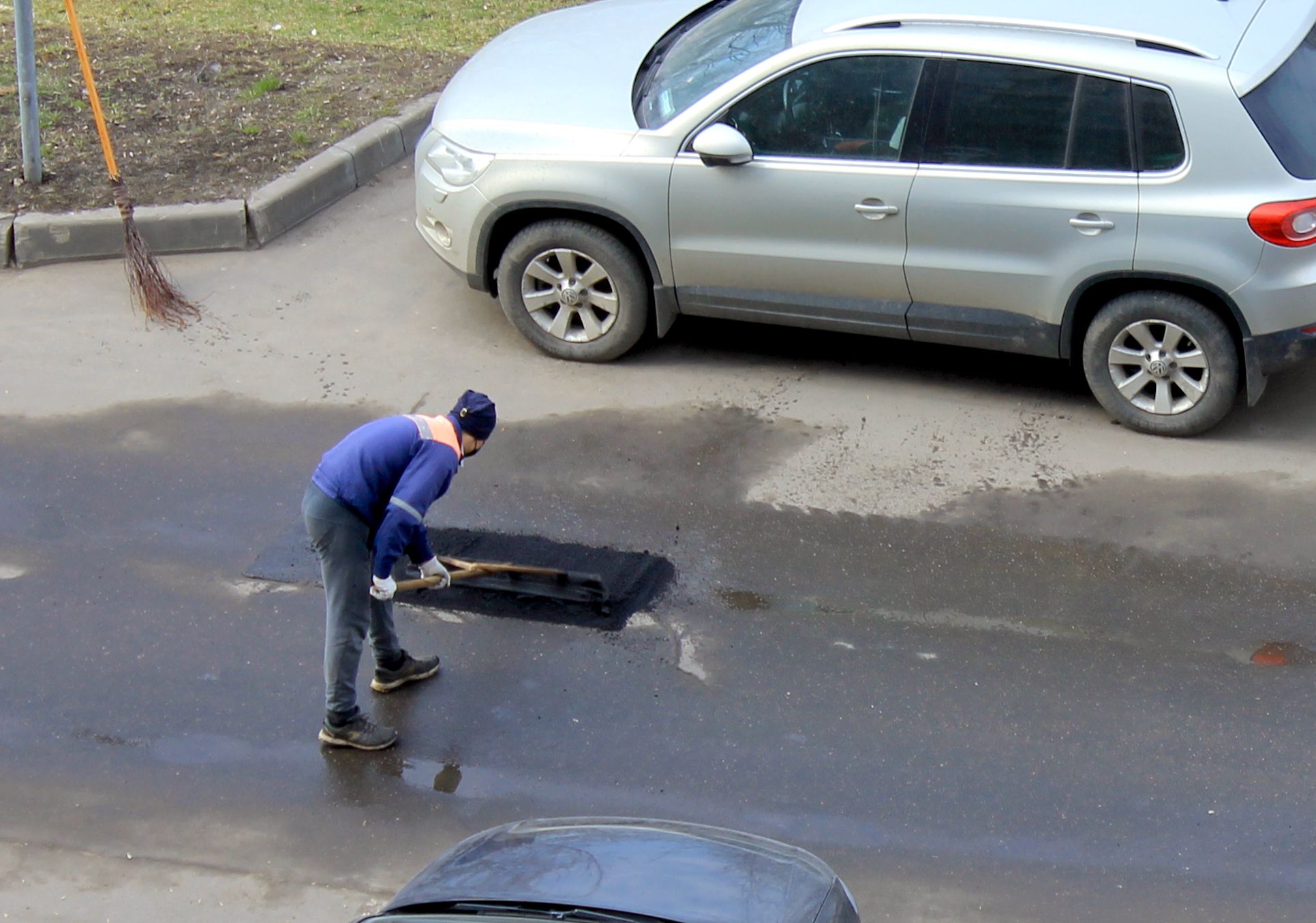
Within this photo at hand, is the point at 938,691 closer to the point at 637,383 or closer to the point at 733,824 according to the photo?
the point at 733,824

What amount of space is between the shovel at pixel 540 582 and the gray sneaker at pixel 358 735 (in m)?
0.81

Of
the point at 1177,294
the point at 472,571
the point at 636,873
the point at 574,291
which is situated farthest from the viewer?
the point at 574,291

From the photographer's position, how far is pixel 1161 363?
707 cm

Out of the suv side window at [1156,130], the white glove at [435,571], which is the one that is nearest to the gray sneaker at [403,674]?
the white glove at [435,571]

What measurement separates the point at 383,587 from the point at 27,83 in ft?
19.2

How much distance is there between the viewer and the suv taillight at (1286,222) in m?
6.57

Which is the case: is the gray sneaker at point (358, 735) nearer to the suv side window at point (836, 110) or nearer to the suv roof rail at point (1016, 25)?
the suv side window at point (836, 110)

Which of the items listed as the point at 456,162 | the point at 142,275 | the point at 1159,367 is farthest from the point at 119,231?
the point at 1159,367

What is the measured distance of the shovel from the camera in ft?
20.1

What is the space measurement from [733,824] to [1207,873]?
163 centimetres

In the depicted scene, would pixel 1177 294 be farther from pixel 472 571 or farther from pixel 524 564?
pixel 472 571

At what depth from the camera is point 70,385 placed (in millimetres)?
7789

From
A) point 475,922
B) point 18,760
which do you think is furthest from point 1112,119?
point 18,760

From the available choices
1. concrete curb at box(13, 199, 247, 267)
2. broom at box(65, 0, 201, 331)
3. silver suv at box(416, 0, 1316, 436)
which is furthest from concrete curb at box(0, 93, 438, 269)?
silver suv at box(416, 0, 1316, 436)
